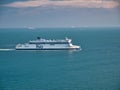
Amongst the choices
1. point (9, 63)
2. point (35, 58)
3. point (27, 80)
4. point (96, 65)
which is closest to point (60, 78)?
point (27, 80)

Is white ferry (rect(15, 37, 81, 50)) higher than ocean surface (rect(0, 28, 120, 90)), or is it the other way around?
white ferry (rect(15, 37, 81, 50))

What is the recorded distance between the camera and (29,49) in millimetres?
24547

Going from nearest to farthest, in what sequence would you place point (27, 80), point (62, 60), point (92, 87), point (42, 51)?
point (92, 87) < point (27, 80) < point (62, 60) < point (42, 51)

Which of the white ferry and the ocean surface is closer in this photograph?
the ocean surface

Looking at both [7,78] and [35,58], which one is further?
[35,58]

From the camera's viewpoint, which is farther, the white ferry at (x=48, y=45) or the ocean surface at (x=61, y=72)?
the white ferry at (x=48, y=45)

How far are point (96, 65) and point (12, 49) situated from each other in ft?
28.6

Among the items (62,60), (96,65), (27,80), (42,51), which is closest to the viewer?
(27,80)

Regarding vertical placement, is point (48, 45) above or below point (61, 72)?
above

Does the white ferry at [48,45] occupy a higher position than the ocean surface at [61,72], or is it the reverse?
the white ferry at [48,45]

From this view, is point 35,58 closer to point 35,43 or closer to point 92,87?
point 35,43

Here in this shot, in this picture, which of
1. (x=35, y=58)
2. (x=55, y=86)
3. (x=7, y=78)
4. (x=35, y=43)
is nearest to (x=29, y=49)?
(x=35, y=43)

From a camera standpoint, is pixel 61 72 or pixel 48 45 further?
pixel 48 45

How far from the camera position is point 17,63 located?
702 inches
